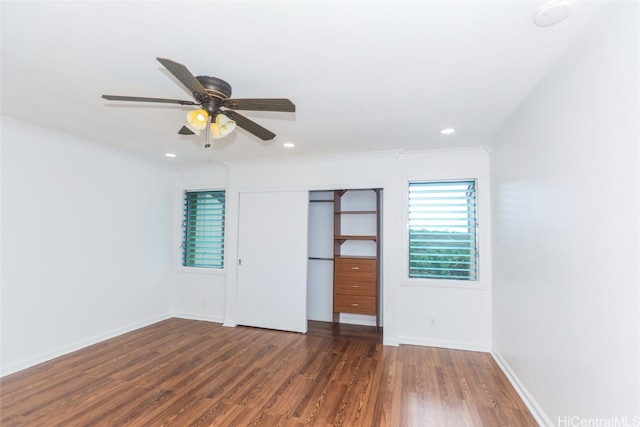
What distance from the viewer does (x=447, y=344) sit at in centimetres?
381

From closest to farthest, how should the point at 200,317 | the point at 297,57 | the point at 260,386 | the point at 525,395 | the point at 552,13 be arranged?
1. the point at 552,13
2. the point at 297,57
3. the point at 525,395
4. the point at 260,386
5. the point at 200,317

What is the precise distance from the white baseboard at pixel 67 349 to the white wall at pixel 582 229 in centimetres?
470

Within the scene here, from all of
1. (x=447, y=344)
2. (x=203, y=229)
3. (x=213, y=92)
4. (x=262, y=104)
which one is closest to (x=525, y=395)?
A: (x=447, y=344)

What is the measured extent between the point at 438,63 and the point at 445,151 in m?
2.17

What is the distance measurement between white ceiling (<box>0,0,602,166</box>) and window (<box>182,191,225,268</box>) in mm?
2201

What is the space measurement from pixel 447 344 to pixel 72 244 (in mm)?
4749

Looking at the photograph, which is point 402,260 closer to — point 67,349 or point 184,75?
point 184,75

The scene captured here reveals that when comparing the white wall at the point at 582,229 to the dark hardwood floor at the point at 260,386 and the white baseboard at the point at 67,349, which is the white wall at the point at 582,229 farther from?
the white baseboard at the point at 67,349

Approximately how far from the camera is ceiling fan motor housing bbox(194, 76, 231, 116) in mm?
1950

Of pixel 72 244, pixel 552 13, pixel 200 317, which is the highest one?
pixel 552 13

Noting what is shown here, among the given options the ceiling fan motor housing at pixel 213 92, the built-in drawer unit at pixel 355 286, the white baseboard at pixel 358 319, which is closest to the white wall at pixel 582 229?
the built-in drawer unit at pixel 355 286

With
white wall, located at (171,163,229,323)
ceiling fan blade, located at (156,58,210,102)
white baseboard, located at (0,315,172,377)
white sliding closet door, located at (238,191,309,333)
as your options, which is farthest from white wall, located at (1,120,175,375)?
ceiling fan blade, located at (156,58,210,102)

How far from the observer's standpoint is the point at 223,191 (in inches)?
200

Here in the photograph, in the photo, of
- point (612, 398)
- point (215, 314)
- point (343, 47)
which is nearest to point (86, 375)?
point (215, 314)
